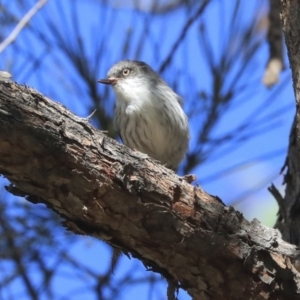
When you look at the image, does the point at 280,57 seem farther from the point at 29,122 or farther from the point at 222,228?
the point at 29,122

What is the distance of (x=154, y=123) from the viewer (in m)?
4.67

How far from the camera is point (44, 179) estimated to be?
2.38 meters

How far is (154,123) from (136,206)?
85.5 inches

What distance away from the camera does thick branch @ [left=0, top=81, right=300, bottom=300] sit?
93.0 inches

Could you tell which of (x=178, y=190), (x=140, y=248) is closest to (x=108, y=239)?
(x=140, y=248)

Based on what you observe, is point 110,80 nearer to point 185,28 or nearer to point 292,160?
point 185,28

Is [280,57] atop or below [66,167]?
atop

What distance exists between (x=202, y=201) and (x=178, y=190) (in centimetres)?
11

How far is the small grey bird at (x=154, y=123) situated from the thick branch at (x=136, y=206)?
77.3 inches

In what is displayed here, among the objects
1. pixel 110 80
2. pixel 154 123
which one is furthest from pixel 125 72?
pixel 154 123

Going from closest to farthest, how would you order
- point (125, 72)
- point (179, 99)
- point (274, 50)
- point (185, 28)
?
point (274, 50) → point (185, 28) → point (179, 99) → point (125, 72)

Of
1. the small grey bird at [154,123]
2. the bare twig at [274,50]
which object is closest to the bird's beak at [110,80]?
the small grey bird at [154,123]

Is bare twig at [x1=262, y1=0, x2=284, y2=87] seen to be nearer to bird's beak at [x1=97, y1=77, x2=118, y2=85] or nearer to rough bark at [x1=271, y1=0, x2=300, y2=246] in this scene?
rough bark at [x1=271, y1=0, x2=300, y2=246]

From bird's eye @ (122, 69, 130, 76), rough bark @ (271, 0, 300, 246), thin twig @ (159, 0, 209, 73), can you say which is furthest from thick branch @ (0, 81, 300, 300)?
bird's eye @ (122, 69, 130, 76)
